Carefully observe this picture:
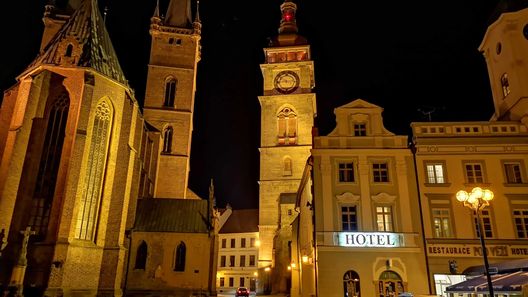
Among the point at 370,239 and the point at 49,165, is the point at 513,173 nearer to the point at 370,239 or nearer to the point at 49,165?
the point at 370,239

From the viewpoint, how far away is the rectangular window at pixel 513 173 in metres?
23.9

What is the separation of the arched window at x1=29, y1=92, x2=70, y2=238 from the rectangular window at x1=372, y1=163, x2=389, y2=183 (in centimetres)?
2108

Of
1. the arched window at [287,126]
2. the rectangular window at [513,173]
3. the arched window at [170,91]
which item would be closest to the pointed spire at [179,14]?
the arched window at [170,91]

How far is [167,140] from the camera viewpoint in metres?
48.5

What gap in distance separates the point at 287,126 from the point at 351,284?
3040cm

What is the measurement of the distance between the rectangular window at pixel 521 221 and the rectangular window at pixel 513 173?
1742mm

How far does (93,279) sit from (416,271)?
2048 centimetres

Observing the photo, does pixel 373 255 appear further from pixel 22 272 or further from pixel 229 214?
pixel 229 214

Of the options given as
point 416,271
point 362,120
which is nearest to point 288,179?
point 362,120

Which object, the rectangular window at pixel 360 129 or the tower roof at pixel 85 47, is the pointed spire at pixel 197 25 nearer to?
the tower roof at pixel 85 47

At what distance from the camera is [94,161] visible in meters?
29.5

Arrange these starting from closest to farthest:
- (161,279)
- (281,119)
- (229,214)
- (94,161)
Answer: (94,161) → (161,279) → (281,119) → (229,214)

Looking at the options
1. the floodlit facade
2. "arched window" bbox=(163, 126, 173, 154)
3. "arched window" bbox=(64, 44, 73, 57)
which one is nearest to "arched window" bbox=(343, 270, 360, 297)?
the floodlit facade

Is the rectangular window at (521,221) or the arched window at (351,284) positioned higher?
the rectangular window at (521,221)
